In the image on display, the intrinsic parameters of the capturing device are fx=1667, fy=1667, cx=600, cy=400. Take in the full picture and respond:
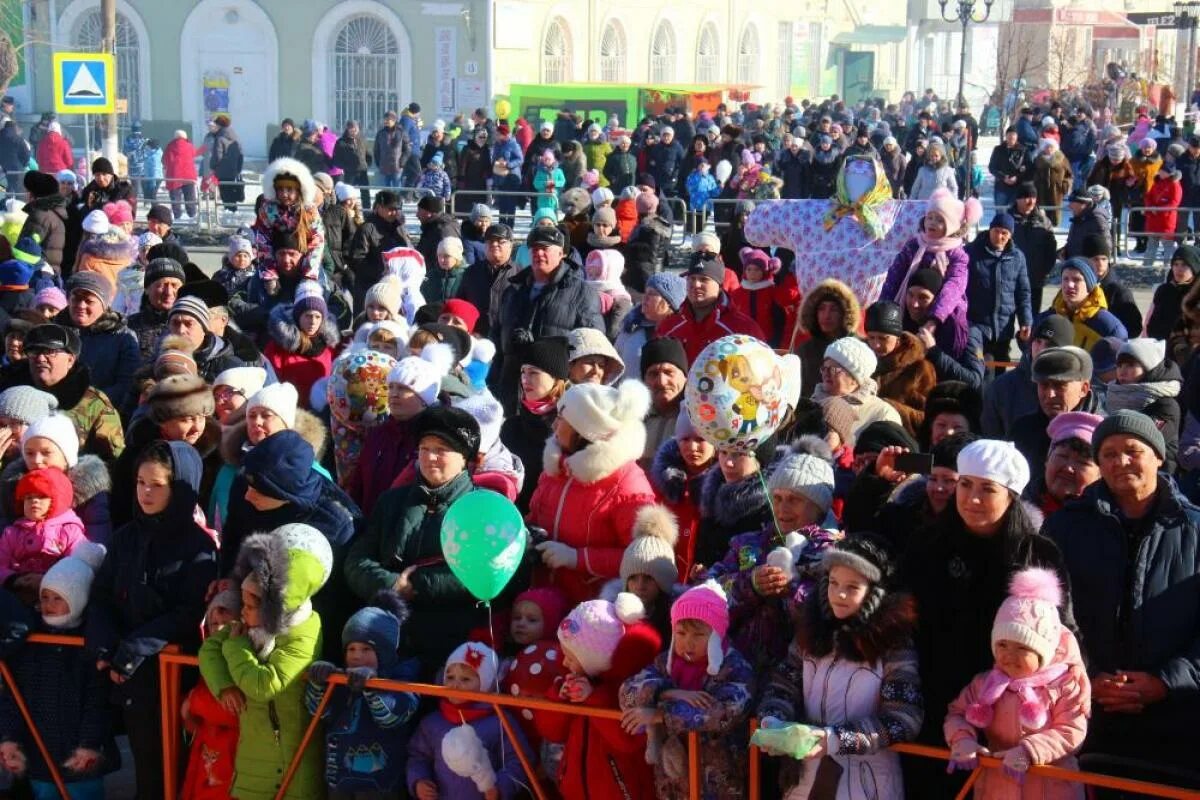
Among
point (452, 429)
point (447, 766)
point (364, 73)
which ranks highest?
point (364, 73)

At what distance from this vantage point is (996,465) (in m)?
5.05

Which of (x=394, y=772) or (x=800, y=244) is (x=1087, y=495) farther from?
(x=800, y=244)

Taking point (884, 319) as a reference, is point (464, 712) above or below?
below

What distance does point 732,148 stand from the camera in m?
23.7

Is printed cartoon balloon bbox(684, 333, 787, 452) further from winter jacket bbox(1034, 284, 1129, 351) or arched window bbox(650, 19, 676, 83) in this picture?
arched window bbox(650, 19, 676, 83)

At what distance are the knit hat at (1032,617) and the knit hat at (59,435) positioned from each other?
380cm

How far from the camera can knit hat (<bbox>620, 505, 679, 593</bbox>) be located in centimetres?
571

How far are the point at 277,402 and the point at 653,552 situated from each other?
1866 millimetres

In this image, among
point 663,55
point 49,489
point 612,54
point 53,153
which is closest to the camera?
point 49,489

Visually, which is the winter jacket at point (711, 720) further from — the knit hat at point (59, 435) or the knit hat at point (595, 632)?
the knit hat at point (59, 435)

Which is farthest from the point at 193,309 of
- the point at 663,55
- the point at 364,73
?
the point at 663,55

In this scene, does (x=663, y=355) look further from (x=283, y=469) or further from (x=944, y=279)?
(x=944, y=279)

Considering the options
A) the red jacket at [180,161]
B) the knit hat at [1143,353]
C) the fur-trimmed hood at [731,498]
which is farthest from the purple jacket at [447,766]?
the red jacket at [180,161]

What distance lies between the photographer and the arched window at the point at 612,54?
156ft
